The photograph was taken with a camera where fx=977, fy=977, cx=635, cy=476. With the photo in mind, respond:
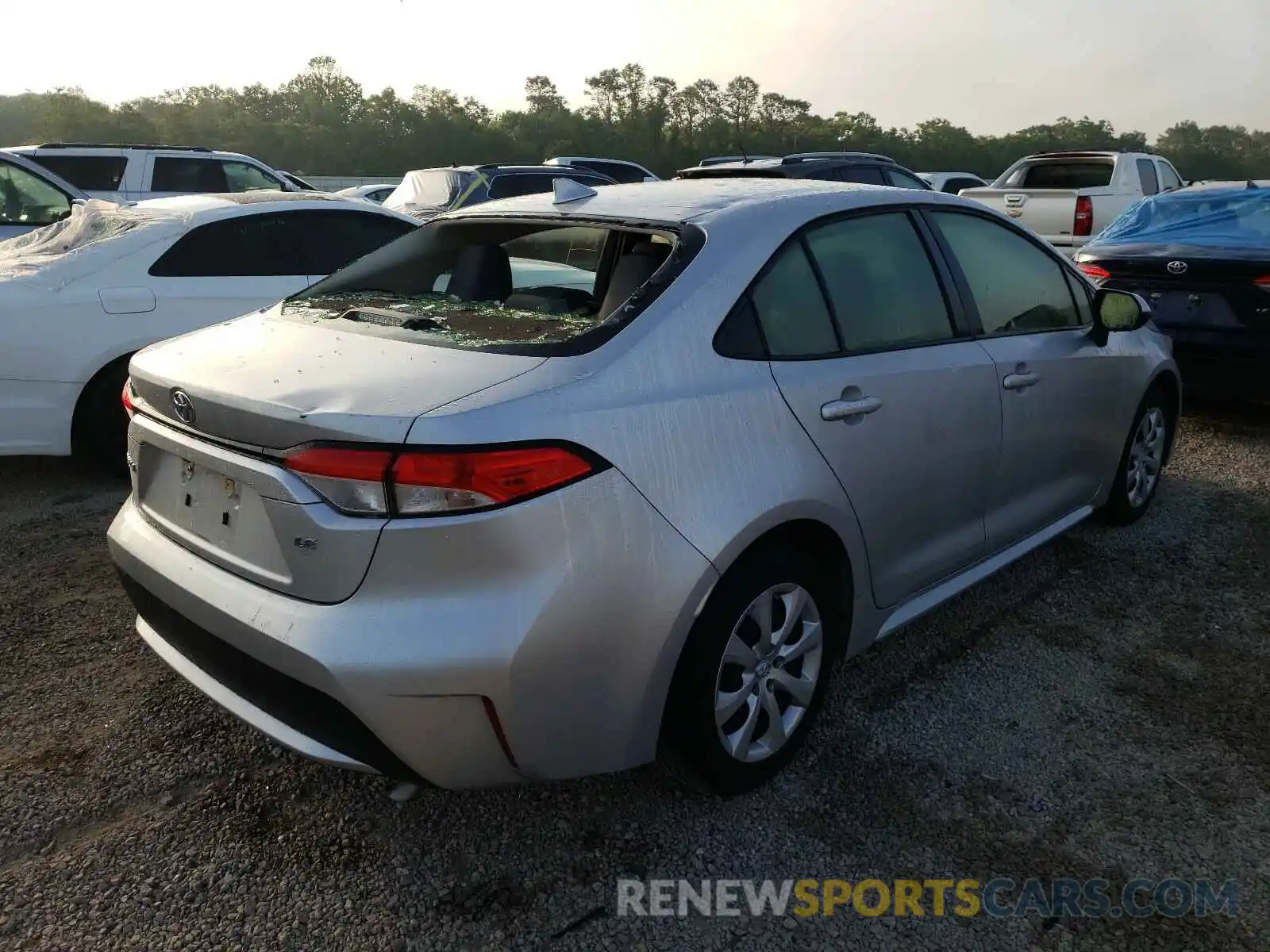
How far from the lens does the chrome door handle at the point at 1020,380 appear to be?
10.6 feet

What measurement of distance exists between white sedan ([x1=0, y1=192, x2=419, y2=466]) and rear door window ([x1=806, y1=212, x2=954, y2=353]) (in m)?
3.53

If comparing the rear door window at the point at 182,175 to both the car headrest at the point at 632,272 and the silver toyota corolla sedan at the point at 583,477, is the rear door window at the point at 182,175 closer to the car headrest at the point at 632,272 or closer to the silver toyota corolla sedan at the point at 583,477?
the silver toyota corolla sedan at the point at 583,477

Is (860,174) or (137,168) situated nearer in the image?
(860,174)

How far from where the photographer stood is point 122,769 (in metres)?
2.70

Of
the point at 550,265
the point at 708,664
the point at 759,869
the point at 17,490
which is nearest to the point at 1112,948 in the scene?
the point at 759,869

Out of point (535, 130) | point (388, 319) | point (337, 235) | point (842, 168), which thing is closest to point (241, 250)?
point (337, 235)

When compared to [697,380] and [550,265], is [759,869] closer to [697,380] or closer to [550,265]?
[697,380]

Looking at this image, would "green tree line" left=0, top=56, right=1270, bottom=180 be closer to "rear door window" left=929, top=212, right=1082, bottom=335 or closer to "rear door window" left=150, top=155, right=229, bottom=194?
"rear door window" left=150, top=155, right=229, bottom=194

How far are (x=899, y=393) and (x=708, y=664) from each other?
1.03 m

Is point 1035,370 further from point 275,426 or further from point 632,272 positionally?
point 275,426

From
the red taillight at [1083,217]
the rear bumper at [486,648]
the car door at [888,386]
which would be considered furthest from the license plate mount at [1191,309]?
the red taillight at [1083,217]

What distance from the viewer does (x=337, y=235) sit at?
5.71 metres

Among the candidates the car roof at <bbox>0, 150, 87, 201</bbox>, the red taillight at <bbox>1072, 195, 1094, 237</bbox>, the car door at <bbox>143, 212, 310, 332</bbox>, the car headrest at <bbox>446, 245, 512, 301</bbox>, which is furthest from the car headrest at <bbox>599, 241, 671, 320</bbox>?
the red taillight at <bbox>1072, 195, 1094, 237</bbox>

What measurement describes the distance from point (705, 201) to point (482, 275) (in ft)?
2.31
